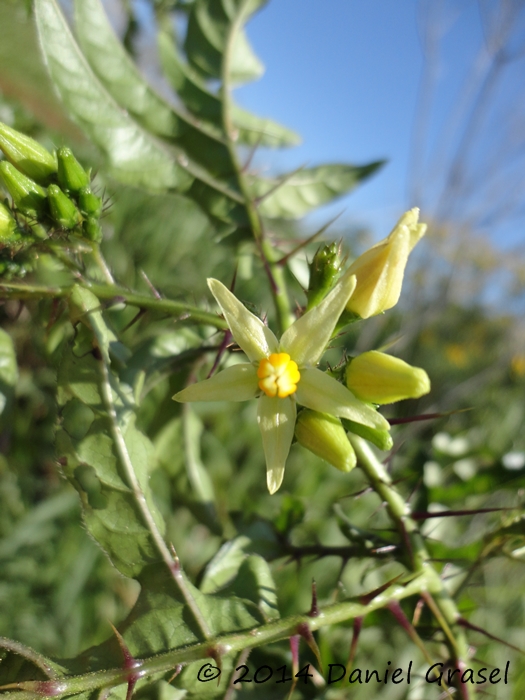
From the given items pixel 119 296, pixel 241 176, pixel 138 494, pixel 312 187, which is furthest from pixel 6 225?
pixel 312 187

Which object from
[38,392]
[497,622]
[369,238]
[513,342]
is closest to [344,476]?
[497,622]

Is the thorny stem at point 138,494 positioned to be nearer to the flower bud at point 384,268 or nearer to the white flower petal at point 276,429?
the white flower petal at point 276,429

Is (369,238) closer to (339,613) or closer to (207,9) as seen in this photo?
(207,9)

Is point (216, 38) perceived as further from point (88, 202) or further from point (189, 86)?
point (88, 202)

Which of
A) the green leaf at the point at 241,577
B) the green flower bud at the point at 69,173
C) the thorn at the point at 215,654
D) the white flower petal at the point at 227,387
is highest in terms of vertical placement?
the green flower bud at the point at 69,173

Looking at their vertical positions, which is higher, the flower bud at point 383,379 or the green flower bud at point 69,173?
the green flower bud at point 69,173

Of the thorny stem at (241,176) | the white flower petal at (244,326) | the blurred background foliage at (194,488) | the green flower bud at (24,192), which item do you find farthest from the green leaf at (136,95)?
the white flower petal at (244,326)
